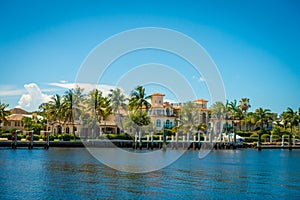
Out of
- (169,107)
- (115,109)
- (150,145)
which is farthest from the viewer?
(169,107)

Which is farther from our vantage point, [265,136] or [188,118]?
[265,136]

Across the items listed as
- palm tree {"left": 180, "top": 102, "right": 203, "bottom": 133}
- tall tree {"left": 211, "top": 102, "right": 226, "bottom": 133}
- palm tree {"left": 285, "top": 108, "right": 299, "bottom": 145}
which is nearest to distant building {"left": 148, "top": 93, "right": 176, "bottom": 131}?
tall tree {"left": 211, "top": 102, "right": 226, "bottom": 133}

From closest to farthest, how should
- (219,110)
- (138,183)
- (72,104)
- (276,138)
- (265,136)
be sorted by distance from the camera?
(138,183) → (72,104) → (219,110) → (276,138) → (265,136)

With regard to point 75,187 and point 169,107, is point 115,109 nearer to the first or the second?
point 169,107

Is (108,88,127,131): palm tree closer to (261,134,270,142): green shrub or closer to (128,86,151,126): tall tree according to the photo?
(128,86,151,126): tall tree

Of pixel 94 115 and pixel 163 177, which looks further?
pixel 94 115

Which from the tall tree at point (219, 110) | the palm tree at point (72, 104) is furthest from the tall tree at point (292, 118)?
the palm tree at point (72, 104)

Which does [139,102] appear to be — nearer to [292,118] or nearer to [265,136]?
[265,136]

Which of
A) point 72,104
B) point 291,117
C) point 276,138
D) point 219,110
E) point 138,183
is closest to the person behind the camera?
point 138,183

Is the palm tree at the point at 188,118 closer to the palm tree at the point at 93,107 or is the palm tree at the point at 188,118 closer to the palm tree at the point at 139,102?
the palm tree at the point at 139,102

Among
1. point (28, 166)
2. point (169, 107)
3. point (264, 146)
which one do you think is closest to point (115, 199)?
point (28, 166)

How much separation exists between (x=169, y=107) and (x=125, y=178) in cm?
8706

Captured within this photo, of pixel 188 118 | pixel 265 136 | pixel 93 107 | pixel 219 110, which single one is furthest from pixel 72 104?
pixel 265 136

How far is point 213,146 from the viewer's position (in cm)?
9556
